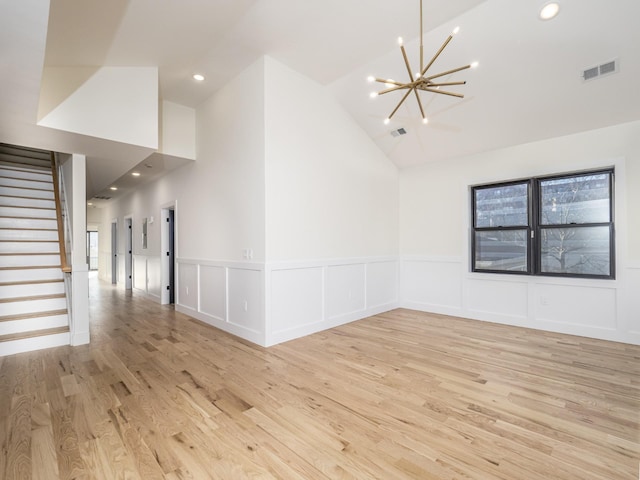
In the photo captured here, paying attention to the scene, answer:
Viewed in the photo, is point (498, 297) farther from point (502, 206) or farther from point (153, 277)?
point (153, 277)

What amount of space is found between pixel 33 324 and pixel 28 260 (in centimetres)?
106

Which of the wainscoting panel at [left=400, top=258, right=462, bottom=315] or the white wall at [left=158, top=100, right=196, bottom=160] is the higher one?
the white wall at [left=158, top=100, right=196, bottom=160]

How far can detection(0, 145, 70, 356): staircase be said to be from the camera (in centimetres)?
378

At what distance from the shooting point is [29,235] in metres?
4.68

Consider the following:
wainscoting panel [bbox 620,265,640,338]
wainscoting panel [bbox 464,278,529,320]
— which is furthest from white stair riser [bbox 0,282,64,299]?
wainscoting panel [bbox 620,265,640,338]

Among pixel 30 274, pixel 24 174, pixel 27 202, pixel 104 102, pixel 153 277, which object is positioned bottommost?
pixel 153 277

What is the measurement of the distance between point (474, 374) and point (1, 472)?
3.51 m

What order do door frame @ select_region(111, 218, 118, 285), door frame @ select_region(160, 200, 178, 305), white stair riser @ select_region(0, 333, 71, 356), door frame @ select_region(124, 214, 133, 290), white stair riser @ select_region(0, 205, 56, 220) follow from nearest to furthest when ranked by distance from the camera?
white stair riser @ select_region(0, 333, 71, 356) < white stair riser @ select_region(0, 205, 56, 220) < door frame @ select_region(160, 200, 178, 305) < door frame @ select_region(124, 214, 133, 290) < door frame @ select_region(111, 218, 118, 285)

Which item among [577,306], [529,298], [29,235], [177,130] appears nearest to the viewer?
[577,306]

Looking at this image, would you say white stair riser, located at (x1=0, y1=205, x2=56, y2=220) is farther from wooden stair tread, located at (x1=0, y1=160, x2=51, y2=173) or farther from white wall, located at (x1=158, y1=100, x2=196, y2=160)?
white wall, located at (x1=158, y1=100, x2=196, y2=160)

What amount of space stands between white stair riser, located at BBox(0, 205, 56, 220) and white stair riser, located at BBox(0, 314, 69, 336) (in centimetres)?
193

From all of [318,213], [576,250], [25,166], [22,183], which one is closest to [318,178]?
[318,213]

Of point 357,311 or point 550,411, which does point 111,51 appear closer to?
point 357,311

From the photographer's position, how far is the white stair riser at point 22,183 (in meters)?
5.29
